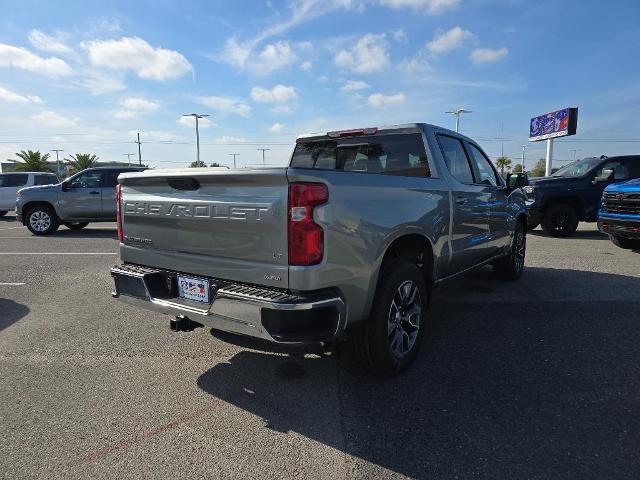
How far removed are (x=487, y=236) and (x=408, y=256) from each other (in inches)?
71.0

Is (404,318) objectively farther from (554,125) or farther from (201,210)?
(554,125)

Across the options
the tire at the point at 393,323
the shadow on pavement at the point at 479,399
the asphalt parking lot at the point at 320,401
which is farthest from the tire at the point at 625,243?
the tire at the point at 393,323

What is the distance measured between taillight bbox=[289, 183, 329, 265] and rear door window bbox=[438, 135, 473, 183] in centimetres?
214

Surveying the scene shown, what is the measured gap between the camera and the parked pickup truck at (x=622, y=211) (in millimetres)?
7755

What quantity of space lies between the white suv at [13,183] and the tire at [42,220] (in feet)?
19.0

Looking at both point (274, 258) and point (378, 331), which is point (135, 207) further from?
point (378, 331)

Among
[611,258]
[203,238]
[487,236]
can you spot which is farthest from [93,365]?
[611,258]

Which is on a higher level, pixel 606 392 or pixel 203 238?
pixel 203 238

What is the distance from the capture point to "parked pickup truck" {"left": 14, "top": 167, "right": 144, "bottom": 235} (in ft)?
39.8

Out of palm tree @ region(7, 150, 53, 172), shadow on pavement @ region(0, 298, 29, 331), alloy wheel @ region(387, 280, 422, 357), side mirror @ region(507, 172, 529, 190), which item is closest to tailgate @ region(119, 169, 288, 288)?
alloy wheel @ region(387, 280, 422, 357)

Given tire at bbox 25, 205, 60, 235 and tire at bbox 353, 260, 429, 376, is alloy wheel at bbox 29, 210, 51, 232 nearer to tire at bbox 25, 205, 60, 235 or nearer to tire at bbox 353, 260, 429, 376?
A: tire at bbox 25, 205, 60, 235

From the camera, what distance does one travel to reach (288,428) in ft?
8.96

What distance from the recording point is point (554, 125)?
114 feet

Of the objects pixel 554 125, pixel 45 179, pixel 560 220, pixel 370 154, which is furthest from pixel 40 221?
pixel 554 125
